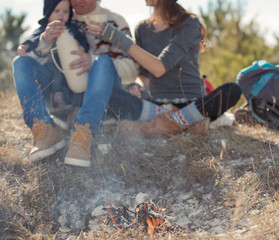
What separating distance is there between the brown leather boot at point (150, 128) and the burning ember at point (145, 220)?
828 millimetres

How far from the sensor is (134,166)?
198 centimetres

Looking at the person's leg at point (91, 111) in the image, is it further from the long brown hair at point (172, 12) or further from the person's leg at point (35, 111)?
the long brown hair at point (172, 12)

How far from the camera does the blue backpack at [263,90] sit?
2.46 m

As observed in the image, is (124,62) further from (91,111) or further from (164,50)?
(91,111)

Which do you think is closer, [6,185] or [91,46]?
[6,185]

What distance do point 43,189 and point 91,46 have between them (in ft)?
4.07

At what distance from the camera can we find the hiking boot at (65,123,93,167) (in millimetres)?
1844

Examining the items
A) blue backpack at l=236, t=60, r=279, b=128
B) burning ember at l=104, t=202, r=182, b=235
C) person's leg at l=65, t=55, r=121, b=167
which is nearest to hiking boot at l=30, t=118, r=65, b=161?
person's leg at l=65, t=55, r=121, b=167

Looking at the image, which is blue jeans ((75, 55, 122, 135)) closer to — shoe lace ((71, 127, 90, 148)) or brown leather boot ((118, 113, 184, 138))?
shoe lace ((71, 127, 90, 148))

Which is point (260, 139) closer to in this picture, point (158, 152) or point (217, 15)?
point (158, 152)

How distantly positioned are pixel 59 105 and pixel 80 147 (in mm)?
685

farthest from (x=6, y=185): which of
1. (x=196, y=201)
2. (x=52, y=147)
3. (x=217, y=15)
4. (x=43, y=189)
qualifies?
(x=217, y=15)

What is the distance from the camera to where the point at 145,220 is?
1.43 meters

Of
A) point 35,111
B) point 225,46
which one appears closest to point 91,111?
point 35,111
